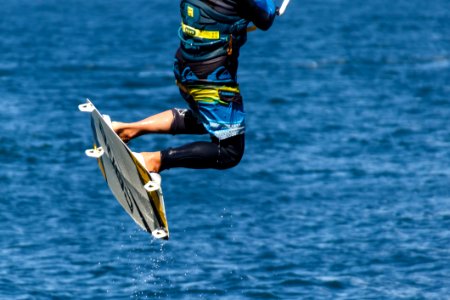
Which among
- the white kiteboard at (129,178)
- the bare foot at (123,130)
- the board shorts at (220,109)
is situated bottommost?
the white kiteboard at (129,178)

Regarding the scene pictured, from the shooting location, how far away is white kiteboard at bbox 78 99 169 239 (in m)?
13.5

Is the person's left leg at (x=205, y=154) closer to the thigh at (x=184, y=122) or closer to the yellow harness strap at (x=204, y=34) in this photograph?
the thigh at (x=184, y=122)

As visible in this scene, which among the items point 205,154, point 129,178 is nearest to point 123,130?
point 129,178

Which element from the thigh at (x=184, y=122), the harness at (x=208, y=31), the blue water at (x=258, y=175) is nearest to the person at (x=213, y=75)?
the harness at (x=208, y=31)

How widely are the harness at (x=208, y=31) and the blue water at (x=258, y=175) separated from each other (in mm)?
9223

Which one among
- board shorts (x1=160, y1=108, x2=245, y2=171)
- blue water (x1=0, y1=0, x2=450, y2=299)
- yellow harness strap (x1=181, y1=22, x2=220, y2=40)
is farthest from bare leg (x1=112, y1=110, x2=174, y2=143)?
blue water (x1=0, y1=0, x2=450, y2=299)

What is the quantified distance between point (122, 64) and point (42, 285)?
80.8 ft

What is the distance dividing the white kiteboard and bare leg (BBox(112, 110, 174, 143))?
171 millimetres

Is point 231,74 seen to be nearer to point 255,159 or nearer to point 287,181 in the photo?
point 287,181

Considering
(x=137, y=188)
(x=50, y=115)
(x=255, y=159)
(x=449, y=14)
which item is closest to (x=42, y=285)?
(x=137, y=188)

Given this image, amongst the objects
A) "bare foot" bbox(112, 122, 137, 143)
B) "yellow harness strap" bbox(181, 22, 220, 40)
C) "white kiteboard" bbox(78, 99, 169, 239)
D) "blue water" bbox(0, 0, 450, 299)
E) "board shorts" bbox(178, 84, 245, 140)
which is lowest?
"blue water" bbox(0, 0, 450, 299)

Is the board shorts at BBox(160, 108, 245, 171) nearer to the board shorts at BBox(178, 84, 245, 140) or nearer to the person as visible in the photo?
the person

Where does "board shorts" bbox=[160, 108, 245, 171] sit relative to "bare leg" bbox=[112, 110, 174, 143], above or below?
below

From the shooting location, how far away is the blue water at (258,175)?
77.0 ft
